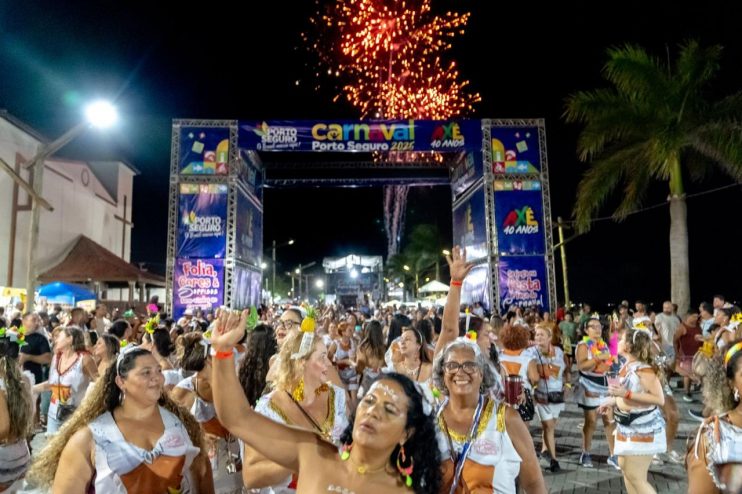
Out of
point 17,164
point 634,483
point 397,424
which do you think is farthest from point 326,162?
point 397,424

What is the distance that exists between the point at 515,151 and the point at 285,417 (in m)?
16.5

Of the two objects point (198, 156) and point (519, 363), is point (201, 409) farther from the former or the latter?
point (198, 156)

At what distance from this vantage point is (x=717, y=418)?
2789mm

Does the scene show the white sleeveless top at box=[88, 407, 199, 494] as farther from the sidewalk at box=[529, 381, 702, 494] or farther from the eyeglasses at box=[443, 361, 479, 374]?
the sidewalk at box=[529, 381, 702, 494]

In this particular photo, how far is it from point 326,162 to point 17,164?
40.2 ft

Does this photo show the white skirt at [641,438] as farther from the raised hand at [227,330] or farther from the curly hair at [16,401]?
the curly hair at [16,401]

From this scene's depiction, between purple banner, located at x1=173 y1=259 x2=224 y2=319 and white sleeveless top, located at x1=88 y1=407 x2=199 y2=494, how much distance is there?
14767mm

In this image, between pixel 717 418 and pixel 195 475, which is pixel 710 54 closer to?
pixel 717 418

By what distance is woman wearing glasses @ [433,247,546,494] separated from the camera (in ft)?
9.19

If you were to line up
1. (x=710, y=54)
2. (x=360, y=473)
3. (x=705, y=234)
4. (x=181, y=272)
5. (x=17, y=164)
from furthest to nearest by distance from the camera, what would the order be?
(x=705, y=234) → (x=17, y=164) → (x=181, y=272) → (x=710, y=54) → (x=360, y=473)

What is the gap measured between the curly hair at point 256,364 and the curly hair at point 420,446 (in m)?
2.06

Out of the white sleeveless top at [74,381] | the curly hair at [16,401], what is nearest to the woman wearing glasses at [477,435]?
the curly hair at [16,401]

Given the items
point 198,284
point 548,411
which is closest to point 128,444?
point 548,411

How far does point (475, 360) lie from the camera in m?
3.11
